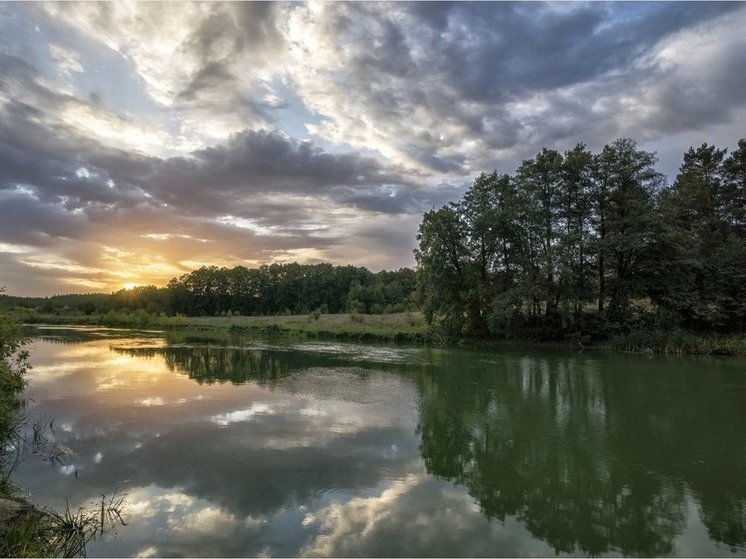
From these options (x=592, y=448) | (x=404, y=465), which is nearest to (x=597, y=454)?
(x=592, y=448)

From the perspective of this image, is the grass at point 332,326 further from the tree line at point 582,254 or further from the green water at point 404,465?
the green water at point 404,465

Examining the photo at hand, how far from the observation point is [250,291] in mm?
107250

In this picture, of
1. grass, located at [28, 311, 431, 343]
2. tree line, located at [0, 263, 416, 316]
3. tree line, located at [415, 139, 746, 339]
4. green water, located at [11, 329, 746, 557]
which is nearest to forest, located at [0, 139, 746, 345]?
tree line, located at [415, 139, 746, 339]

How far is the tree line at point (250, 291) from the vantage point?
97.5 meters

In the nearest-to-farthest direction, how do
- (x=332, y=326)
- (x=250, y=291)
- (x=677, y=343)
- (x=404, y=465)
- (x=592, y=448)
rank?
(x=404, y=465), (x=592, y=448), (x=677, y=343), (x=332, y=326), (x=250, y=291)

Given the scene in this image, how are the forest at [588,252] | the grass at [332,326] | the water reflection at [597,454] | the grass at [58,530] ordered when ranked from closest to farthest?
1. the grass at [58,530]
2. the water reflection at [597,454]
3. the forest at [588,252]
4. the grass at [332,326]

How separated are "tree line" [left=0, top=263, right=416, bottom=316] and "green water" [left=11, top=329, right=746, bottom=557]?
77.6 m

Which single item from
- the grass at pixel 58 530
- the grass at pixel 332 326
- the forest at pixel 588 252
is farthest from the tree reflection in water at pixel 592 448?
the grass at pixel 332 326

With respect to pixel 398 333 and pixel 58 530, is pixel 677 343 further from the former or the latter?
pixel 58 530

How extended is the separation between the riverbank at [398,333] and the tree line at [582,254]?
1348 mm

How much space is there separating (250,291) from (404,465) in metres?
103

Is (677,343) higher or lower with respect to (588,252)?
lower

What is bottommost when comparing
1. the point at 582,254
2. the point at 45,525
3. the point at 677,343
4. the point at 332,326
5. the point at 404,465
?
the point at 404,465

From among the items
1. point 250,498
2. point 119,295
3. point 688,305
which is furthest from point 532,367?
point 119,295
